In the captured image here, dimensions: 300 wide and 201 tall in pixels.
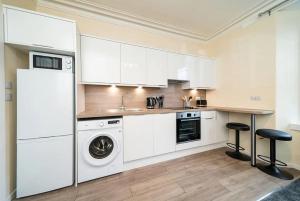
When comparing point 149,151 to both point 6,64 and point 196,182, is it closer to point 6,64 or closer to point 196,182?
point 196,182

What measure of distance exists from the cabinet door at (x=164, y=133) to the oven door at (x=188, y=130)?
0.42 ft

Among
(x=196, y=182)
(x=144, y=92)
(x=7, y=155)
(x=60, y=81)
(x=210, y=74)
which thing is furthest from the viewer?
(x=210, y=74)

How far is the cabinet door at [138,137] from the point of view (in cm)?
209

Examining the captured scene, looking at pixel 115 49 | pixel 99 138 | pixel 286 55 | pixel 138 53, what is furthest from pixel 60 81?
pixel 286 55

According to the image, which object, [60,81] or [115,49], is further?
[115,49]

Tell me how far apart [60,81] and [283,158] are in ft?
12.0

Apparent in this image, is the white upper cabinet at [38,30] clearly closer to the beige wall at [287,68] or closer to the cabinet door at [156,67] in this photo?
the cabinet door at [156,67]

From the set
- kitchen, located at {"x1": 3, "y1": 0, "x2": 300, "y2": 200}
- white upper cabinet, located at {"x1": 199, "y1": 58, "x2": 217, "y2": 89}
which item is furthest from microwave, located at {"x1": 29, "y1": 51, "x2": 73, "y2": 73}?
white upper cabinet, located at {"x1": 199, "y1": 58, "x2": 217, "y2": 89}

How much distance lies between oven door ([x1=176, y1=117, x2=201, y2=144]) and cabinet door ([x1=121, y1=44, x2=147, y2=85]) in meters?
1.14

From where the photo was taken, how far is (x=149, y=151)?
2.27 m

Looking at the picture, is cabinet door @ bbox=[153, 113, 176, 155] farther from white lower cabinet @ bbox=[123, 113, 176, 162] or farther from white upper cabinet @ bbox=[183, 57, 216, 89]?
white upper cabinet @ bbox=[183, 57, 216, 89]

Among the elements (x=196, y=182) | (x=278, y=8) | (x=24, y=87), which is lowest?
(x=196, y=182)

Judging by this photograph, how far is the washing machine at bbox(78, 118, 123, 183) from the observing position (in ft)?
5.82

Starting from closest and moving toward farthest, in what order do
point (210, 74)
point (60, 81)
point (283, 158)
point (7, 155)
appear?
point (7, 155) → point (60, 81) → point (283, 158) → point (210, 74)
